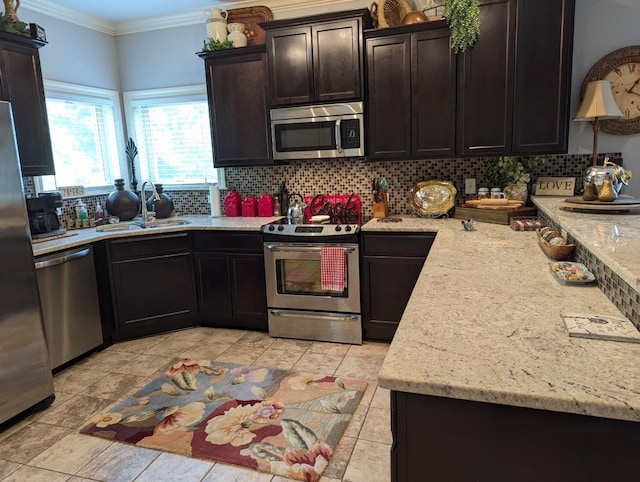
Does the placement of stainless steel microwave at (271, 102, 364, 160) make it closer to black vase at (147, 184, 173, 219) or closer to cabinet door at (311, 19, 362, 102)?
cabinet door at (311, 19, 362, 102)

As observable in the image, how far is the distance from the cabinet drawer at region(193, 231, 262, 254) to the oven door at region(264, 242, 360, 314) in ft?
0.45

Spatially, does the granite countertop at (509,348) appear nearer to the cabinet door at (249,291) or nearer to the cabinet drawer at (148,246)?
the cabinet door at (249,291)

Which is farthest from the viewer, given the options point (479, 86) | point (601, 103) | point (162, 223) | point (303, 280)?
point (162, 223)

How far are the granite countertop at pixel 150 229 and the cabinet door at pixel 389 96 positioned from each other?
3.73 ft

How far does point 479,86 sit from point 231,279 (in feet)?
7.93

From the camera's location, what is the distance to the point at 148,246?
3.59 meters

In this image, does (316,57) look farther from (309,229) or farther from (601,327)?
(601,327)

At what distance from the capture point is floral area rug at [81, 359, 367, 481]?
7.08 feet

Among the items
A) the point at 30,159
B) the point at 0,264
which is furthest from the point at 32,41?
the point at 0,264

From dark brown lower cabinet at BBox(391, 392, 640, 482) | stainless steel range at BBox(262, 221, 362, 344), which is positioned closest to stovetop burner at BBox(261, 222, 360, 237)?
stainless steel range at BBox(262, 221, 362, 344)

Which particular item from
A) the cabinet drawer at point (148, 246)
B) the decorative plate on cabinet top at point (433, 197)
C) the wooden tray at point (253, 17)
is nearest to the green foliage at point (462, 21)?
the decorative plate on cabinet top at point (433, 197)

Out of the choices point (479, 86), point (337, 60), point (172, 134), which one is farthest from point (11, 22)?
point (479, 86)

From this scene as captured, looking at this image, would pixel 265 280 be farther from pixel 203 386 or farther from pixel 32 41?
pixel 32 41

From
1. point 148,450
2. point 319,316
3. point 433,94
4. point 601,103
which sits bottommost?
point 148,450
